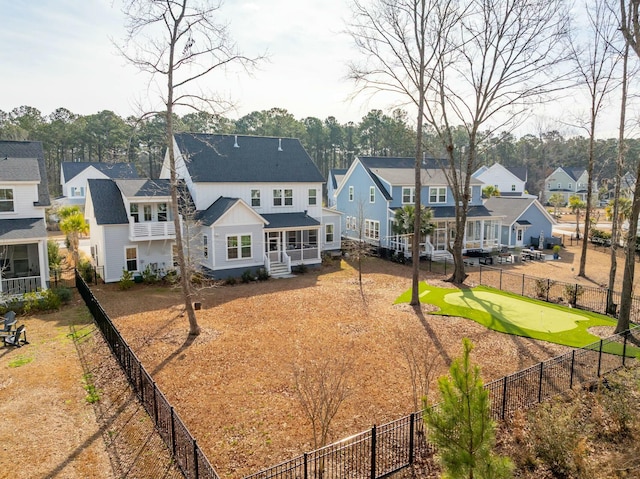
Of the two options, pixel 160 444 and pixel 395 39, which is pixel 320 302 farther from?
pixel 395 39

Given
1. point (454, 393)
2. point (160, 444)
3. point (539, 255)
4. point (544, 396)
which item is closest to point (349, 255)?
point (539, 255)

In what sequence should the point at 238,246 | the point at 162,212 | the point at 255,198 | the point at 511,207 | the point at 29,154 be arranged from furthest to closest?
the point at 511,207, the point at 255,198, the point at 162,212, the point at 238,246, the point at 29,154

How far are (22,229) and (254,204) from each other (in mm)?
12333

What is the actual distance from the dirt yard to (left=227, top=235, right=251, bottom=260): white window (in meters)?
3.20

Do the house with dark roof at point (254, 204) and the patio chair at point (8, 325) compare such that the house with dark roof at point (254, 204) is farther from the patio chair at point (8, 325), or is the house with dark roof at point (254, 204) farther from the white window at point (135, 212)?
the patio chair at point (8, 325)

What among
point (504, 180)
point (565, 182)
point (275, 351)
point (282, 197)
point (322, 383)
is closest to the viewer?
point (322, 383)

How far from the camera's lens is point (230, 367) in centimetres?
1217

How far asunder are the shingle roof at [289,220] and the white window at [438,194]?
35.8 feet

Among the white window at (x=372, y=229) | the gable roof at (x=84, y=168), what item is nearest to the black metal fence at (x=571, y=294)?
the white window at (x=372, y=229)

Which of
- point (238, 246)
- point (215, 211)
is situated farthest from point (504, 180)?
point (215, 211)

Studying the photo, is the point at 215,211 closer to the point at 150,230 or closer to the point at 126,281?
the point at 150,230

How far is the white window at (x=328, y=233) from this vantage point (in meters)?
31.1

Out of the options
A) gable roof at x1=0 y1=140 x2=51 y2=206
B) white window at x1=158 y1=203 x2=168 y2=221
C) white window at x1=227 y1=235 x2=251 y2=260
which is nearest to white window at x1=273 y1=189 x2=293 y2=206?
white window at x1=227 y1=235 x2=251 y2=260

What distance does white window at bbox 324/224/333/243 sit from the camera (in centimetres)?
3115
